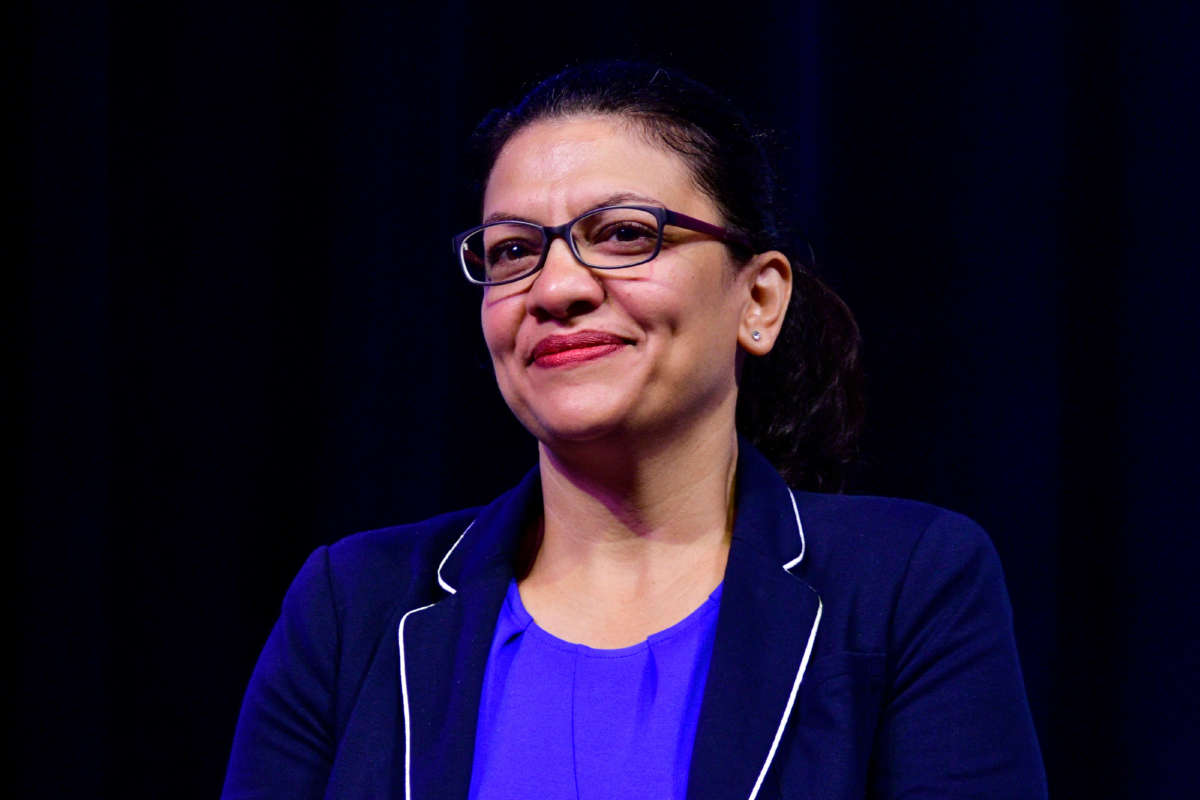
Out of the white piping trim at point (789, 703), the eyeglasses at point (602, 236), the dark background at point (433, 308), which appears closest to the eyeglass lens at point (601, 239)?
the eyeglasses at point (602, 236)

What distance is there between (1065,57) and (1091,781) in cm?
103

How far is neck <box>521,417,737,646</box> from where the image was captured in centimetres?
132

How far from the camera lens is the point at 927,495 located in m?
1.82

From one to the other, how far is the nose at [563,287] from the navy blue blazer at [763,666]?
0.90 feet

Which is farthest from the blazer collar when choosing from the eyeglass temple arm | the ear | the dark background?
the dark background

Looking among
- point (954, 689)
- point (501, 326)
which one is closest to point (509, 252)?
point (501, 326)

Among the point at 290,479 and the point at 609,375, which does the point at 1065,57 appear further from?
the point at 290,479

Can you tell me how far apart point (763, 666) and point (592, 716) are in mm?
176

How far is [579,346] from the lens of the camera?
1274 mm

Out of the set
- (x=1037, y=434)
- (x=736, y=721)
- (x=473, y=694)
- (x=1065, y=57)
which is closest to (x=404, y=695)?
(x=473, y=694)

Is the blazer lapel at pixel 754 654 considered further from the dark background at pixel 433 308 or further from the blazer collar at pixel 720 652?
the dark background at pixel 433 308

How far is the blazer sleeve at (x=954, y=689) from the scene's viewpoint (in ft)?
3.70

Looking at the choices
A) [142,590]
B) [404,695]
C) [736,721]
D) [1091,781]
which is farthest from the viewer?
[142,590]

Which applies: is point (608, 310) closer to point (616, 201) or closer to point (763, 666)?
point (616, 201)
